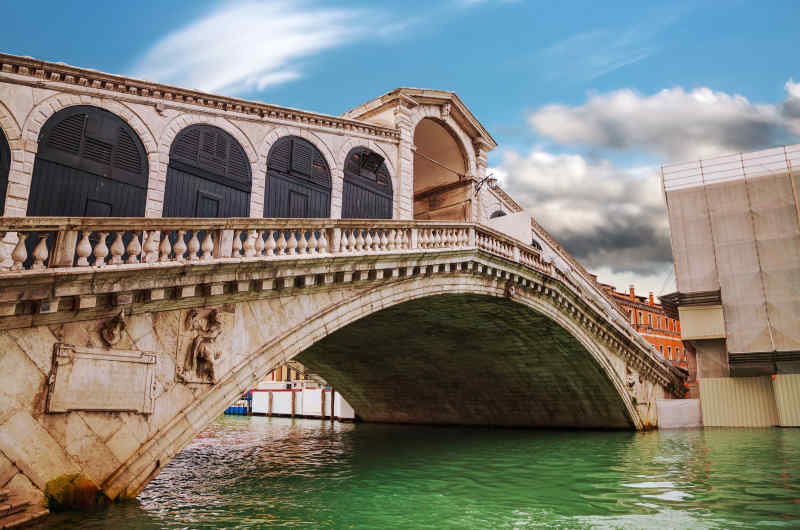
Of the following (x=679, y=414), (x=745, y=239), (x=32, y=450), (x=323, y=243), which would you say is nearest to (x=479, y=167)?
(x=323, y=243)

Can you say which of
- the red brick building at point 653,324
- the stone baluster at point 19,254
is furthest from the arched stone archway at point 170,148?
the red brick building at point 653,324

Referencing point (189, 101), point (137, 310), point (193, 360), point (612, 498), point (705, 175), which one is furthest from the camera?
point (705, 175)

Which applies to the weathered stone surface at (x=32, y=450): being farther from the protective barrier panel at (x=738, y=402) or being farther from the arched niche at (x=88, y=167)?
the protective barrier panel at (x=738, y=402)

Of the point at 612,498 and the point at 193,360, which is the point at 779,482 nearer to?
the point at 612,498

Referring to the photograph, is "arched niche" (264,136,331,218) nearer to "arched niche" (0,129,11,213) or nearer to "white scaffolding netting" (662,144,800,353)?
"arched niche" (0,129,11,213)

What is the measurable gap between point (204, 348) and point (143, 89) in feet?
17.2

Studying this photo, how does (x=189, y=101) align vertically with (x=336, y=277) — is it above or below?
above

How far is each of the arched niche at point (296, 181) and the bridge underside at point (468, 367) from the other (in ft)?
13.7

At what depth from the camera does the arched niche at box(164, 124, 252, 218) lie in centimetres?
1086

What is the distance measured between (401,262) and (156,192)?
16.3ft

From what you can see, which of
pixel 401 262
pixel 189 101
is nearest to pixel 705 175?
pixel 401 262

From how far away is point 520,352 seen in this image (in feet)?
70.2

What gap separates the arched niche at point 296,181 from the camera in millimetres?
12602

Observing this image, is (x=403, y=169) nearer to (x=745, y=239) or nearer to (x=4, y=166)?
(x=4, y=166)
